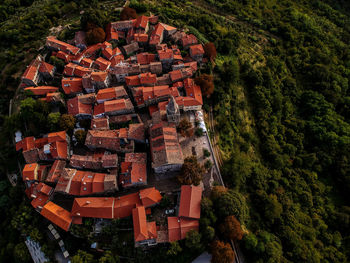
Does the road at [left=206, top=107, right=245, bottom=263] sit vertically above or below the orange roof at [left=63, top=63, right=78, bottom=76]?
below

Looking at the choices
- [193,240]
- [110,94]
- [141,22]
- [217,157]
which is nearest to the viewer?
[193,240]

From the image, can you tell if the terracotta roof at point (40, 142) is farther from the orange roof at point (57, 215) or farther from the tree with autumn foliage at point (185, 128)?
the tree with autumn foliage at point (185, 128)

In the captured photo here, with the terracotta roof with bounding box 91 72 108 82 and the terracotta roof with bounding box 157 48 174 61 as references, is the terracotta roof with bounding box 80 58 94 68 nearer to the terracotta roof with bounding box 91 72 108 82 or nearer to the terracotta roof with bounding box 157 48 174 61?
the terracotta roof with bounding box 91 72 108 82

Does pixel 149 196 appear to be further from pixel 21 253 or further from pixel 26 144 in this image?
pixel 26 144

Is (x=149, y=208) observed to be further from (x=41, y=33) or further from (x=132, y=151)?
(x=41, y=33)

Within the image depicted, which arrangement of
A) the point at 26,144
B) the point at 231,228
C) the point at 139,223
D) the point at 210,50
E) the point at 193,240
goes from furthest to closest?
the point at 210,50 → the point at 26,144 → the point at 139,223 → the point at 231,228 → the point at 193,240

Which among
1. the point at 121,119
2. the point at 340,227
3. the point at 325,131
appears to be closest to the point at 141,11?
the point at 121,119

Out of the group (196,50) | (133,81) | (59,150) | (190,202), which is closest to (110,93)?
(133,81)

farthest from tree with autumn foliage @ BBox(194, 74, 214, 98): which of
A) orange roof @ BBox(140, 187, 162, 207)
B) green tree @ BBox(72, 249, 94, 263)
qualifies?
green tree @ BBox(72, 249, 94, 263)
